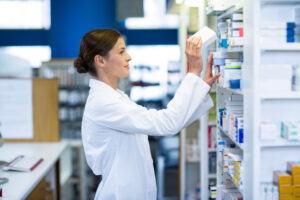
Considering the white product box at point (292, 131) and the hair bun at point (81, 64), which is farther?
the hair bun at point (81, 64)

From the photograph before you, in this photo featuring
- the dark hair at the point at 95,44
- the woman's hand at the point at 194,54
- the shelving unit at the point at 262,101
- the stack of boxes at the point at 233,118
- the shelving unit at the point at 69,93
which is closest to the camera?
the shelving unit at the point at 262,101

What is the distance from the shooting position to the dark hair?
249 cm

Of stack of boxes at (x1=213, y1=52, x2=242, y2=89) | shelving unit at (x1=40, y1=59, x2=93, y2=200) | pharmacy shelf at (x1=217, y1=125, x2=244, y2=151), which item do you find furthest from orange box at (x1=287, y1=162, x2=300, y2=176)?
shelving unit at (x1=40, y1=59, x2=93, y2=200)

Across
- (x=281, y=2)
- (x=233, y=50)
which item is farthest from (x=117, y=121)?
(x=281, y=2)

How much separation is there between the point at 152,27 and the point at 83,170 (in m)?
7.67

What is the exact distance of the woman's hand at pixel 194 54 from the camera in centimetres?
226

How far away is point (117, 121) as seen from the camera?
2.39 m

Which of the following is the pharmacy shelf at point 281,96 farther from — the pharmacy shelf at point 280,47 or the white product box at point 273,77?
the pharmacy shelf at point 280,47

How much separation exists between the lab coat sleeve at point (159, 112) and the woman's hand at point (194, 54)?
4 cm

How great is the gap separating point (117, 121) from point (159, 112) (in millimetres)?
224

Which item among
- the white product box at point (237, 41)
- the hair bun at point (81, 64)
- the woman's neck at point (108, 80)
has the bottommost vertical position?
the woman's neck at point (108, 80)

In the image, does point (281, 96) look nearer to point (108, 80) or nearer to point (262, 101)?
point (262, 101)

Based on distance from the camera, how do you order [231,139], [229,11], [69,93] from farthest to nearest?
1. [69,93]
2. [231,139]
3. [229,11]

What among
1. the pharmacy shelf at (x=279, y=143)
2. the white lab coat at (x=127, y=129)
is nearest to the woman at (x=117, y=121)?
the white lab coat at (x=127, y=129)
